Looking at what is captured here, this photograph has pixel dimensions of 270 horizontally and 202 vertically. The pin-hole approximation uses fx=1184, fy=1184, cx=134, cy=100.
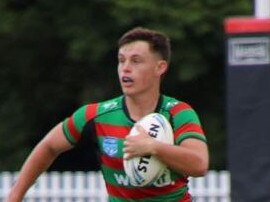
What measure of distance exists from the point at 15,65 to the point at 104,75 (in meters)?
1.45

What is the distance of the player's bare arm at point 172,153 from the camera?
4.87m

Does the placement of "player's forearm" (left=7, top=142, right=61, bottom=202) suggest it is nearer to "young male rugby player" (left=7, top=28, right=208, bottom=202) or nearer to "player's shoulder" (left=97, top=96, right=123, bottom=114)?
"young male rugby player" (left=7, top=28, right=208, bottom=202)

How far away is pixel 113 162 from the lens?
5227mm

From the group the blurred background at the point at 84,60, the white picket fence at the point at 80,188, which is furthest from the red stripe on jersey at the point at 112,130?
the white picket fence at the point at 80,188

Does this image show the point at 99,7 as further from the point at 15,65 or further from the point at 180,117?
the point at 180,117

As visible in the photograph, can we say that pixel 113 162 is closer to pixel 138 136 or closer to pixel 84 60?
pixel 138 136

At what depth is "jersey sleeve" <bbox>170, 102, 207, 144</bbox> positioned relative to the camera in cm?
507

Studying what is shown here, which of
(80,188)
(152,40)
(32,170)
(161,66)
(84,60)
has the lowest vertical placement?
(80,188)

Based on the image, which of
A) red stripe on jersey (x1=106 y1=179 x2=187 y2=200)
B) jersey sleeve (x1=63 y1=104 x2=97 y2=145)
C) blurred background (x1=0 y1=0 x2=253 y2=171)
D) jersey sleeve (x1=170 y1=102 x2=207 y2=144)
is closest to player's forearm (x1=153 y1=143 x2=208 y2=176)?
jersey sleeve (x1=170 y1=102 x2=207 y2=144)

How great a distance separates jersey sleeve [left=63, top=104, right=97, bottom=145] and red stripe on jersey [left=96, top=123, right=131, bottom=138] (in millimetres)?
73

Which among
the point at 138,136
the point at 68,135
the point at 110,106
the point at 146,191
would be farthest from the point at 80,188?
the point at 138,136

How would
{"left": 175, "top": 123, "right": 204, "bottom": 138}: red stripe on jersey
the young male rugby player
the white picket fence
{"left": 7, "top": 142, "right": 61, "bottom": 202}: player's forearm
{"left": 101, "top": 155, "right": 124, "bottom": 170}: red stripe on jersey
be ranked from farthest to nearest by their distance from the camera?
the white picket fence < {"left": 7, "top": 142, "right": 61, "bottom": 202}: player's forearm < {"left": 101, "top": 155, "right": 124, "bottom": 170}: red stripe on jersey < {"left": 175, "top": 123, "right": 204, "bottom": 138}: red stripe on jersey < the young male rugby player

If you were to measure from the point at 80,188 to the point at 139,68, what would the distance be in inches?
279

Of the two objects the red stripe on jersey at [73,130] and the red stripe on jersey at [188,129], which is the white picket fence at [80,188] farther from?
the red stripe on jersey at [188,129]
